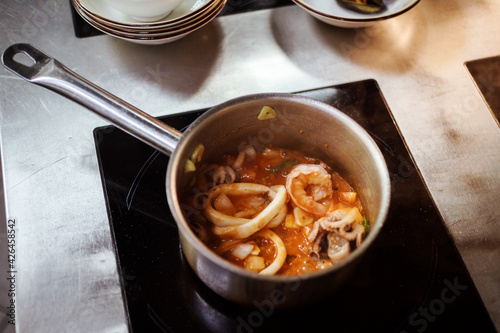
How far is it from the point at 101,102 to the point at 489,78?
3.56 feet

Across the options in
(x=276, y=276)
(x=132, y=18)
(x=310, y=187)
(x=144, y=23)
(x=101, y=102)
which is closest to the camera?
(x=276, y=276)

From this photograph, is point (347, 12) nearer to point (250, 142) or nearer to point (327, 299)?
point (250, 142)

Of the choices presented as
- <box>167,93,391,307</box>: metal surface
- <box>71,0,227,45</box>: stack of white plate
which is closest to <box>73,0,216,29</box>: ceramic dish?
<box>71,0,227,45</box>: stack of white plate

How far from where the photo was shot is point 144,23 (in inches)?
47.8

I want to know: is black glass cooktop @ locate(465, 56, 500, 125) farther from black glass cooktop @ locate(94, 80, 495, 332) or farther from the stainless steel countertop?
black glass cooktop @ locate(94, 80, 495, 332)

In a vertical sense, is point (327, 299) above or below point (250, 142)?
below

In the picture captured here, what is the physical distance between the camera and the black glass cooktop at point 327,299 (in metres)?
0.98

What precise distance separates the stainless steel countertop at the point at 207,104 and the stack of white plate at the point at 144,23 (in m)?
0.12

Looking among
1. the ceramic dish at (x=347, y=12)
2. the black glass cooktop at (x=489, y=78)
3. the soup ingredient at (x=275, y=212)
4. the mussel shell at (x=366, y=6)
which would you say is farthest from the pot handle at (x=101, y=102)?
the black glass cooktop at (x=489, y=78)

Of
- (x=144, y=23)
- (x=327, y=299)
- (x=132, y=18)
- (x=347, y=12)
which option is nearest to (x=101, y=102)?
(x=144, y=23)

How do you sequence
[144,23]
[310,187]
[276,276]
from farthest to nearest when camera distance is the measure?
1. [144,23]
2. [310,187]
3. [276,276]

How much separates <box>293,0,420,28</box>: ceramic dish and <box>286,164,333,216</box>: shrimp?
1.59ft

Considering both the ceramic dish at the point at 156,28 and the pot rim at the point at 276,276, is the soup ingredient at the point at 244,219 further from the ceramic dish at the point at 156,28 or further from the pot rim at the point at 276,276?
the ceramic dish at the point at 156,28

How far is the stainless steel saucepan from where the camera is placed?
81 centimetres
